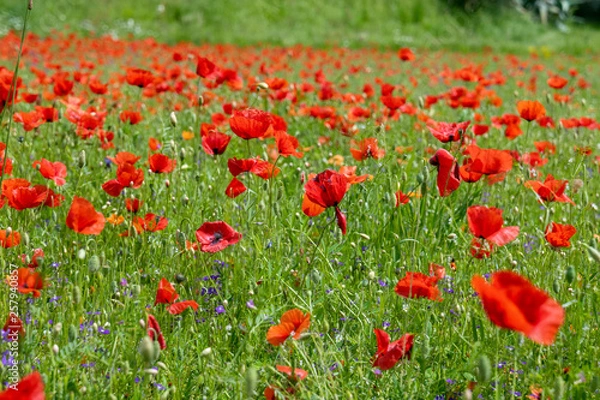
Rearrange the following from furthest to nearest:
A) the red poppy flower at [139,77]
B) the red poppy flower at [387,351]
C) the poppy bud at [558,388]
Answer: the red poppy flower at [139,77], the red poppy flower at [387,351], the poppy bud at [558,388]

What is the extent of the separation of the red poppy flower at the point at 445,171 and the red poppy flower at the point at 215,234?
0.60 metres

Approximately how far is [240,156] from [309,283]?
1702 mm

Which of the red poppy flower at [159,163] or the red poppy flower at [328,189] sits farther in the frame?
the red poppy flower at [159,163]

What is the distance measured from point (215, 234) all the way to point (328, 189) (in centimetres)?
35

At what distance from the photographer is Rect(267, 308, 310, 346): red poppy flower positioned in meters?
1.41

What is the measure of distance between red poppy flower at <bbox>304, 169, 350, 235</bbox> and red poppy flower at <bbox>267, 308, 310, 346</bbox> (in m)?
0.33

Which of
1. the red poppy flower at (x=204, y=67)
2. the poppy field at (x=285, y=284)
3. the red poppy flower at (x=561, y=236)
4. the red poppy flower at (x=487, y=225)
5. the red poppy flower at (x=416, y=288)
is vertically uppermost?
the red poppy flower at (x=204, y=67)

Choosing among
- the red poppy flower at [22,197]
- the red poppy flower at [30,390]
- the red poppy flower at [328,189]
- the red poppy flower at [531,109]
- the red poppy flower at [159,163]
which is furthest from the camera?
the red poppy flower at [531,109]

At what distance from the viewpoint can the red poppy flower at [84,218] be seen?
160 centimetres

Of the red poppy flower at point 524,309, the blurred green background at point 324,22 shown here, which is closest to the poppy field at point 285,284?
the red poppy flower at point 524,309

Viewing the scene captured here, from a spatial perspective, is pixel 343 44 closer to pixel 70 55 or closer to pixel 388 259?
pixel 70 55

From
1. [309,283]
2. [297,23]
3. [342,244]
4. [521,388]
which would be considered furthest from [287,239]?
[297,23]

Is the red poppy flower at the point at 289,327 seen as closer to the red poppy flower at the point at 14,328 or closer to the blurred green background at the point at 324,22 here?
the red poppy flower at the point at 14,328

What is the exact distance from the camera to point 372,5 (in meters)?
18.3
